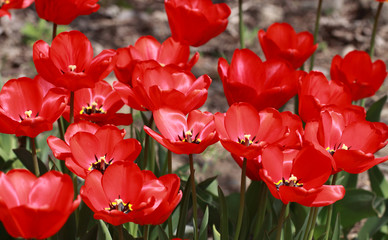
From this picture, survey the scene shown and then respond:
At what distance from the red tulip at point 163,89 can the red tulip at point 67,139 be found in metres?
0.10

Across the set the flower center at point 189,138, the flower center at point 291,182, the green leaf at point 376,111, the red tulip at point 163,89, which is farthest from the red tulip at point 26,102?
the green leaf at point 376,111

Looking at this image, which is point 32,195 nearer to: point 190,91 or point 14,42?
point 190,91

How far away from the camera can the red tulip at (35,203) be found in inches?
34.2

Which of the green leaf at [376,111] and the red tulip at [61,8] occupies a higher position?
the red tulip at [61,8]

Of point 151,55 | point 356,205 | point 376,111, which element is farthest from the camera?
point 376,111

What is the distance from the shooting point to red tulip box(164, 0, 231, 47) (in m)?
1.51

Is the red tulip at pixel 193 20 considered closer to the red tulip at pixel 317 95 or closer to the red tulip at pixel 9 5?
the red tulip at pixel 317 95

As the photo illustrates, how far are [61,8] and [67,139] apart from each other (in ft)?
1.46

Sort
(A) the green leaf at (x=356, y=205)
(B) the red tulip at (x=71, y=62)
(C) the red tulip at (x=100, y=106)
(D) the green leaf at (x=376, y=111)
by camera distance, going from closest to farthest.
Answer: (B) the red tulip at (x=71, y=62)
(C) the red tulip at (x=100, y=106)
(A) the green leaf at (x=356, y=205)
(D) the green leaf at (x=376, y=111)

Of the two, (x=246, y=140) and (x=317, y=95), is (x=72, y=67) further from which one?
(x=317, y=95)

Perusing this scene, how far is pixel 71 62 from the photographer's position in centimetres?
133

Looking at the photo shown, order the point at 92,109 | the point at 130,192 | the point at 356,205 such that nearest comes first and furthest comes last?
the point at 130,192
the point at 92,109
the point at 356,205

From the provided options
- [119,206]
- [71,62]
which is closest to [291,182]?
[119,206]

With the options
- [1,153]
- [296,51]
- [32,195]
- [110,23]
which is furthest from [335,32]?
[32,195]
